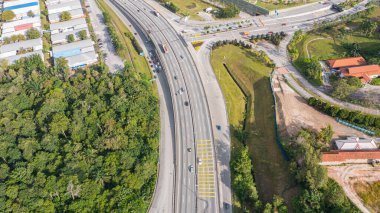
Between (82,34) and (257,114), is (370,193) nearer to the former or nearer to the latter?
(257,114)

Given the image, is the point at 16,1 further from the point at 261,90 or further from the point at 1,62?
the point at 261,90

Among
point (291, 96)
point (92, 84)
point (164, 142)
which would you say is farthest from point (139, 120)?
point (291, 96)

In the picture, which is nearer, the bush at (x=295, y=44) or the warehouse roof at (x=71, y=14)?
the bush at (x=295, y=44)

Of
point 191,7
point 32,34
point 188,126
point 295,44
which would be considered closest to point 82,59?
point 32,34

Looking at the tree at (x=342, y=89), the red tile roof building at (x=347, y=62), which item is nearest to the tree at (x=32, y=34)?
the tree at (x=342, y=89)

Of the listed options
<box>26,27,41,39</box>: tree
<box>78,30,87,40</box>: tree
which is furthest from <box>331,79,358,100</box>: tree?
<box>26,27,41,39</box>: tree

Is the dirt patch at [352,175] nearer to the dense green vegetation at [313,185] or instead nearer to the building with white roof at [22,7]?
the dense green vegetation at [313,185]

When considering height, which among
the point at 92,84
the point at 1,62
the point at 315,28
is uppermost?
the point at 315,28

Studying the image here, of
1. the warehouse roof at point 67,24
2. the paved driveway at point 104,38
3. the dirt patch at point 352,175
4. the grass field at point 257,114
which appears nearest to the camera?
the dirt patch at point 352,175
